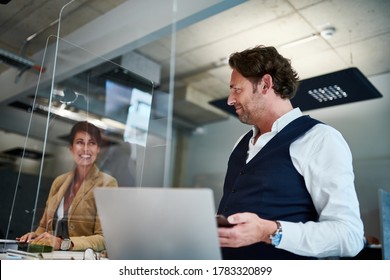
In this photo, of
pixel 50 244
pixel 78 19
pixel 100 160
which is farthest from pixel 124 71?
pixel 50 244

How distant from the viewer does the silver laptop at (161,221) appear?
2.21ft

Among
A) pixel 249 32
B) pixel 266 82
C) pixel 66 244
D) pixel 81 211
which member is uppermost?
pixel 249 32

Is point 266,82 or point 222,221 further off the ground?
point 266,82

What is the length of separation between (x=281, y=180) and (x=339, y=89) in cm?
154

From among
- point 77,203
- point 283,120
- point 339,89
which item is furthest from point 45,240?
point 339,89

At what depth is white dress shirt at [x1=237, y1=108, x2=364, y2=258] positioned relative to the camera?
0.89m

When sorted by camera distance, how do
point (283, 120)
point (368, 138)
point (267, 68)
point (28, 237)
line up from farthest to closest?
point (368, 138) < point (28, 237) < point (267, 68) < point (283, 120)

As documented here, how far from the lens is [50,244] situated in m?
1.26

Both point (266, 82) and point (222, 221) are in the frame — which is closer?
point (222, 221)

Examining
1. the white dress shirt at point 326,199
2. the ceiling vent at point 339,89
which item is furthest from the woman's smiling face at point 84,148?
the white dress shirt at point 326,199

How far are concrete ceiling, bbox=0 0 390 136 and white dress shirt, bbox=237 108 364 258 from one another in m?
0.71

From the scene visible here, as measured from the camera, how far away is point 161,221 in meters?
0.71

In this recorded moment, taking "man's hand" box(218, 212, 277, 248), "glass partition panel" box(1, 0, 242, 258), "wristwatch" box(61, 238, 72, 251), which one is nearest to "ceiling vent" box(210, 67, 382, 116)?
"glass partition panel" box(1, 0, 242, 258)

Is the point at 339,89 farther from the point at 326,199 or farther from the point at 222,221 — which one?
the point at 222,221
